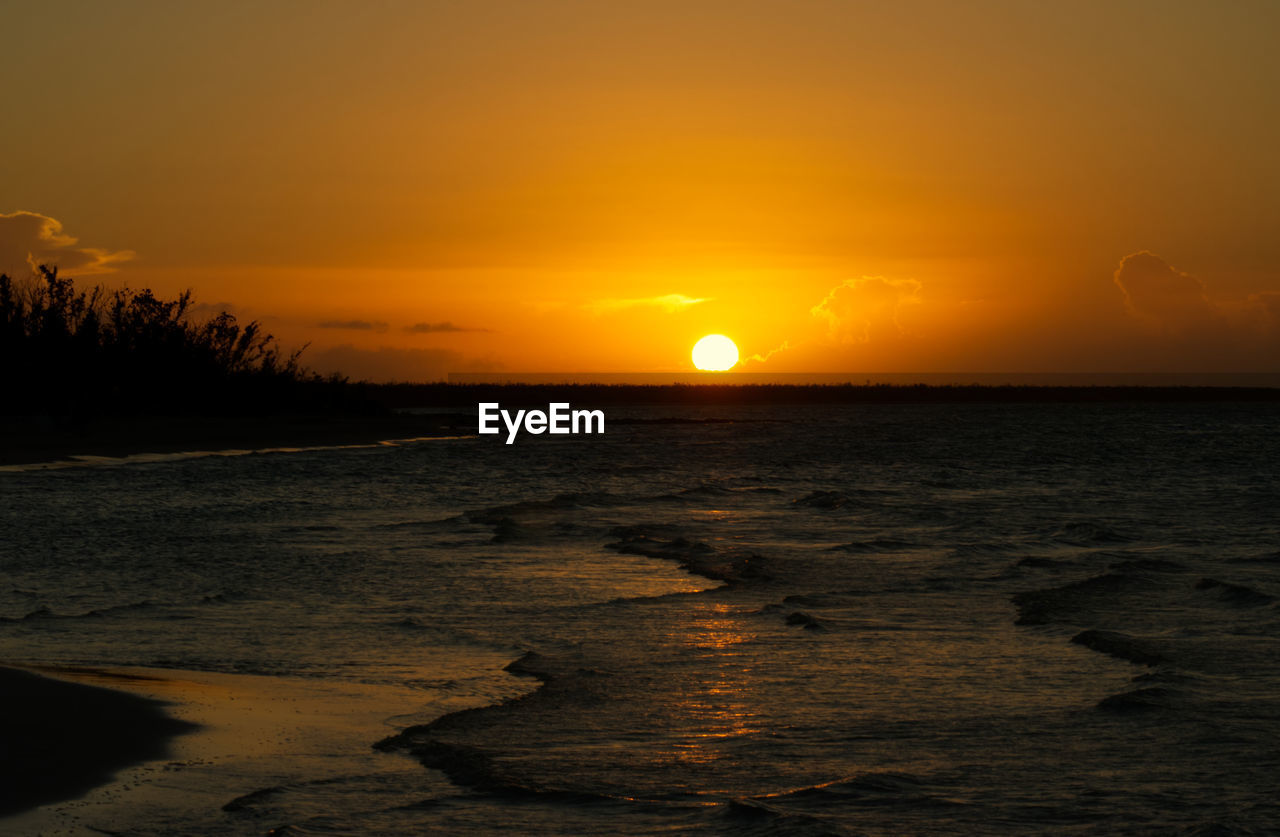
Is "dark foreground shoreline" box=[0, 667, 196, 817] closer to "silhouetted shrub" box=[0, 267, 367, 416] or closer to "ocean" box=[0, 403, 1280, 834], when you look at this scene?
"ocean" box=[0, 403, 1280, 834]

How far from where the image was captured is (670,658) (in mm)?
12008

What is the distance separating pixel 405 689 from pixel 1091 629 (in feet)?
25.1

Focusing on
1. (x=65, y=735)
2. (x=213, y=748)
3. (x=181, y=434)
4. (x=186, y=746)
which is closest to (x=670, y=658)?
(x=213, y=748)

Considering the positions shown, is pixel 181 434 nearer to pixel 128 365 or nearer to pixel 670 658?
pixel 128 365

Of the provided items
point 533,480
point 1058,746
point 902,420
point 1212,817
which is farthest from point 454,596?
point 902,420

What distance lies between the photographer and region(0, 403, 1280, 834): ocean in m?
7.48

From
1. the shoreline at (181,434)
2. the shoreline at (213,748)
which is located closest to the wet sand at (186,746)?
the shoreline at (213,748)

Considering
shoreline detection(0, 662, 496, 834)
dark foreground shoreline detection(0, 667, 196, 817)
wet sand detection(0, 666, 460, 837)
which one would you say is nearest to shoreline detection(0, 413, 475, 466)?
shoreline detection(0, 662, 496, 834)

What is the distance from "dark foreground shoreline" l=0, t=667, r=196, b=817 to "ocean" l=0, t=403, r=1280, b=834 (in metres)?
0.30

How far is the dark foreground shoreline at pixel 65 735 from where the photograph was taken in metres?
7.25

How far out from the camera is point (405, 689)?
34.8ft

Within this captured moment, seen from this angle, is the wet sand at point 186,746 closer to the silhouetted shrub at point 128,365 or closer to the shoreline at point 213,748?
the shoreline at point 213,748

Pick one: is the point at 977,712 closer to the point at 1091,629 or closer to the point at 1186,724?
the point at 1186,724

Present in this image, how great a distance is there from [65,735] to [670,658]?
18.4 feet
